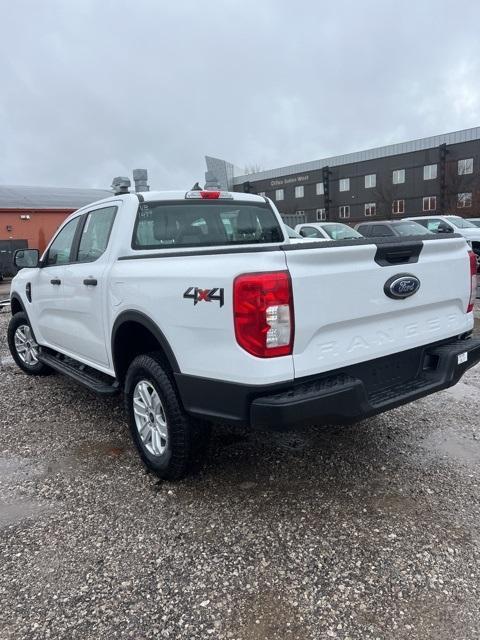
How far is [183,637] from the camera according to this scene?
6.98 ft

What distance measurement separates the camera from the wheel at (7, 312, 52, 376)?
5.76 m

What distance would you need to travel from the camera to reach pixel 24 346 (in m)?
6.03

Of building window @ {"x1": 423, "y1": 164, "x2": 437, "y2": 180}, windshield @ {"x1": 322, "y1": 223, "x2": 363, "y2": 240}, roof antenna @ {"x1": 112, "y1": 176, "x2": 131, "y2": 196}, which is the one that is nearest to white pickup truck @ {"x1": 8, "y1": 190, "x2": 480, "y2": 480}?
roof antenna @ {"x1": 112, "y1": 176, "x2": 131, "y2": 196}

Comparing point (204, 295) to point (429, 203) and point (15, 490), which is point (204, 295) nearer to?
point (15, 490)

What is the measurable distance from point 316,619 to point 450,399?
3.11 m

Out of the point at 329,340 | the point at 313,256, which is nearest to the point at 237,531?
the point at 329,340

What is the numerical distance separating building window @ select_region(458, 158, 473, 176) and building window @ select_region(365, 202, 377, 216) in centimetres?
775

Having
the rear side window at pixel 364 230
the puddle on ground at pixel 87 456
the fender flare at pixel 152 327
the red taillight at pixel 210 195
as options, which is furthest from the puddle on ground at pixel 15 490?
the rear side window at pixel 364 230

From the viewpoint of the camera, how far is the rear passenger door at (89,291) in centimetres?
382

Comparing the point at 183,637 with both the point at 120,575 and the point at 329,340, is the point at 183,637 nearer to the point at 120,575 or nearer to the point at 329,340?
the point at 120,575

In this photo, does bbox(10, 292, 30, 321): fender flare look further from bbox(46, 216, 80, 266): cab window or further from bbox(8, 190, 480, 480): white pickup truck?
bbox(8, 190, 480, 480): white pickup truck

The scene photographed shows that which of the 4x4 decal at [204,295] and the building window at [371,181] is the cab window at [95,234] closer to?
the 4x4 decal at [204,295]

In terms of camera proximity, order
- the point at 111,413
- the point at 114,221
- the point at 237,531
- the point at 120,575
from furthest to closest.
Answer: the point at 111,413
the point at 114,221
the point at 237,531
the point at 120,575

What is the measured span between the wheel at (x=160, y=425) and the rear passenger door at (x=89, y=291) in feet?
1.91
